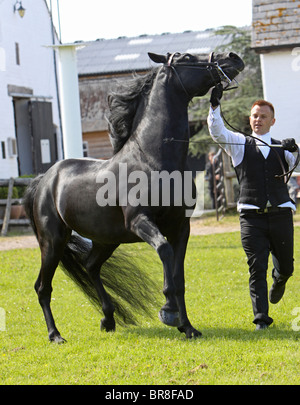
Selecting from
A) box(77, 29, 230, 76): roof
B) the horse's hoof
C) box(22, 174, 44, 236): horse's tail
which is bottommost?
the horse's hoof

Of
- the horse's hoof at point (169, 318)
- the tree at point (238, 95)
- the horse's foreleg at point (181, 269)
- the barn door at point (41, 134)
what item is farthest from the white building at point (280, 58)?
the horse's hoof at point (169, 318)

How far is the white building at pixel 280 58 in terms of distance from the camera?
1794 cm

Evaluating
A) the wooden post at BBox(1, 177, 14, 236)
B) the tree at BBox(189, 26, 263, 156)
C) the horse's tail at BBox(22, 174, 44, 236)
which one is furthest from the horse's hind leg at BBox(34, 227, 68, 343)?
the tree at BBox(189, 26, 263, 156)

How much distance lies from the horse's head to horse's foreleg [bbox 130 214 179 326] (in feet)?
4.00

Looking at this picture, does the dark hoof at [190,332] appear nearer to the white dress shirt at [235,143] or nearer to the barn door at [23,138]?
the white dress shirt at [235,143]

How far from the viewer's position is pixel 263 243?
5867mm

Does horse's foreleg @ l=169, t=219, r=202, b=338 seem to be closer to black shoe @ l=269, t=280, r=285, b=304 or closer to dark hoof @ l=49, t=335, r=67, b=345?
black shoe @ l=269, t=280, r=285, b=304

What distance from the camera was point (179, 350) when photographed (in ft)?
17.4

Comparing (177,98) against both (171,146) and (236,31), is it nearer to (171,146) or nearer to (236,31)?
(171,146)

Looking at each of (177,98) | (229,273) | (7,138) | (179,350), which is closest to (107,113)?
(177,98)

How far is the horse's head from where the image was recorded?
551 cm

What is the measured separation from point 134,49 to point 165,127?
31.6 m

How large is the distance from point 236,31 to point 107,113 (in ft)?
59.6

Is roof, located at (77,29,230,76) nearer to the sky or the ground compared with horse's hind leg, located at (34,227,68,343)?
nearer to the sky
